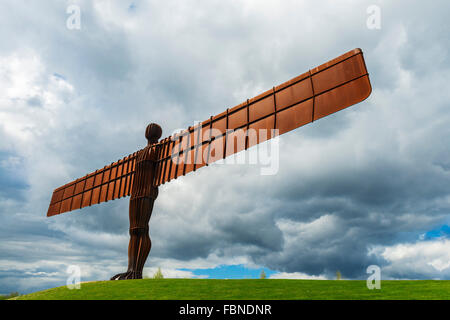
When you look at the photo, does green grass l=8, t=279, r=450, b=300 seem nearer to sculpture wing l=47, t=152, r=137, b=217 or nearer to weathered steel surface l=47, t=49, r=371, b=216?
weathered steel surface l=47, t=49, r=371, b=216

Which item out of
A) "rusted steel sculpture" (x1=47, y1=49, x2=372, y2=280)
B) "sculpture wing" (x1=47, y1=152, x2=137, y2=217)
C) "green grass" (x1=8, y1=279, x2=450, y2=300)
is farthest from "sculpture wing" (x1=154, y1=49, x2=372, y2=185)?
"green grass" (x1=8, y1=279, x2=450, y2=300)

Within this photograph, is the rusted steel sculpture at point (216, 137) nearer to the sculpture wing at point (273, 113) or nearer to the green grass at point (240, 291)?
the sculpture wing at point (273, 113)

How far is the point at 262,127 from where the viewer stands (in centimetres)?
987

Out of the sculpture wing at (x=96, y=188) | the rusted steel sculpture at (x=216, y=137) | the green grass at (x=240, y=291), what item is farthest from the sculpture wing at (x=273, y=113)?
the green grass at (x=240, y=291)

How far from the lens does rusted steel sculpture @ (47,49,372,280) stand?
879 centimetres

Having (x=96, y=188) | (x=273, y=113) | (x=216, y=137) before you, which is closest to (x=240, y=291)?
(x=216, y=137)

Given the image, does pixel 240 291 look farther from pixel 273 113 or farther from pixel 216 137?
pixel 273 113

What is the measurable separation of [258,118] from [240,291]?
5.03 m

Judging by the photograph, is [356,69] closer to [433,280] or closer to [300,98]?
[300,98]

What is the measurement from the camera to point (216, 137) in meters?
11.1

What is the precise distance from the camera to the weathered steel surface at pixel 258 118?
8672 mm
